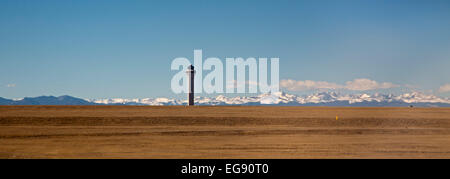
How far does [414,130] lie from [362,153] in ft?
36.3

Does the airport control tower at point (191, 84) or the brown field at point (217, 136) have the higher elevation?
the airport control tower at point (191, 84)

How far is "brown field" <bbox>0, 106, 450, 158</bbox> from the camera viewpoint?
677 inches

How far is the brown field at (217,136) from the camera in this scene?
56.4 feet

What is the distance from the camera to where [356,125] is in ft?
94.7

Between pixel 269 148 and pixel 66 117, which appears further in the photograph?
pixel 66 117

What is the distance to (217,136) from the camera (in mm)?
22984

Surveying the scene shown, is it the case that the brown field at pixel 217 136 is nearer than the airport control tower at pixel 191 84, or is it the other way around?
the brown field at pixel 217 136

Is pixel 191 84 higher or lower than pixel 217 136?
higher

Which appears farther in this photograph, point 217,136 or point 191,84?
point 191,84
